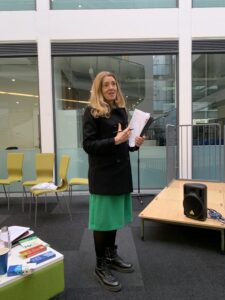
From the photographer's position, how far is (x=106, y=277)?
7.32 feet

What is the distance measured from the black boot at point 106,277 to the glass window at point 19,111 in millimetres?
3496

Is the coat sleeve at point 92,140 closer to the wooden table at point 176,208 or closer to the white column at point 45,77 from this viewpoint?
the wooden table at point 176,208

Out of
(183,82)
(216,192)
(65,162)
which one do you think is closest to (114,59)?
(183,82)

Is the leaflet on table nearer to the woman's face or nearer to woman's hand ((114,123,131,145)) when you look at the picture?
A: woman's hand ((114,123,131,145))

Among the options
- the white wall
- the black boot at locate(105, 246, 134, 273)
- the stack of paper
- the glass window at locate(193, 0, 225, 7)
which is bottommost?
the black boot at locate(105, 246, 134, 273)

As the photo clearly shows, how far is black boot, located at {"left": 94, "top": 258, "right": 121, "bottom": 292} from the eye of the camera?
216cm

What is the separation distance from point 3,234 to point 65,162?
2324 millimetres

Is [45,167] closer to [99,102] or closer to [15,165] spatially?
[15,165]


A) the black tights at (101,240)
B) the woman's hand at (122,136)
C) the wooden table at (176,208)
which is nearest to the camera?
the woman's hand at (122,136)

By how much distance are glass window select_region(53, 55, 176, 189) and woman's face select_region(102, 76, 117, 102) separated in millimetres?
3219

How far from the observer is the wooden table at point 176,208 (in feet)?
9.72

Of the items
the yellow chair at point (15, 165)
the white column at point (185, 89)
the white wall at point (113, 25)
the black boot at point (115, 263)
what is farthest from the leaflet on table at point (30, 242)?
the white wall at point (113, 25)

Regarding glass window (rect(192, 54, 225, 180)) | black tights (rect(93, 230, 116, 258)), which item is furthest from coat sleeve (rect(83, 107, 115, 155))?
glass window (rect(192, 54, 225, 180))

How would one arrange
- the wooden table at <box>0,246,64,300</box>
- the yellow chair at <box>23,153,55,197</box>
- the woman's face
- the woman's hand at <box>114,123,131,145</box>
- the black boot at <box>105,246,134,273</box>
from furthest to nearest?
the yellow chair at <box>23,153,55,197</box>, the black boot at <box>105,246,134,273</box>, the woman's face, the woman's hand at <box>114,123,131,145</box>, the wooden table at <box>0,246,64,300</box>
